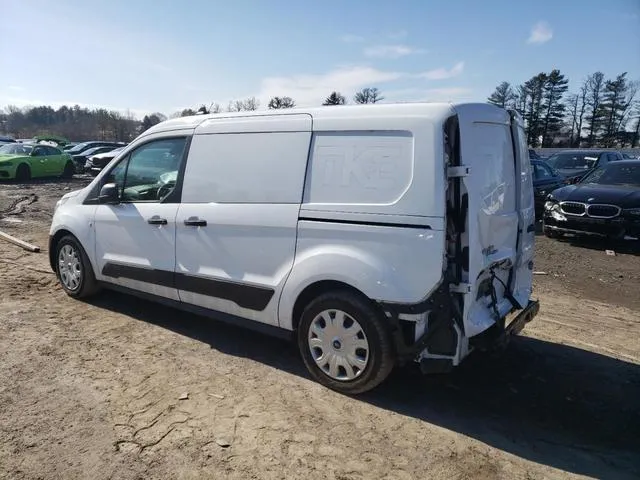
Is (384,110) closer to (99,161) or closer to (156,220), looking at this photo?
(156,220)

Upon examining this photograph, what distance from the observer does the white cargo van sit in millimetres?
3234

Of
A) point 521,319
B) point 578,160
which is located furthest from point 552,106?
point 521,319

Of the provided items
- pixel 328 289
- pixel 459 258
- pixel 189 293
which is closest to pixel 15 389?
pixel 189 293

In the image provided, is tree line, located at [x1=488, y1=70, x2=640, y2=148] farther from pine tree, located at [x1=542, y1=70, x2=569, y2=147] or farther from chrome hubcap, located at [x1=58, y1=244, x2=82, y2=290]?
chrome hubcap, located at [x1=58, y1=244, x2=82, y2=290]

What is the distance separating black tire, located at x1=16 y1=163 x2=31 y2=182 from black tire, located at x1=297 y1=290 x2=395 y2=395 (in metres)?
21.7

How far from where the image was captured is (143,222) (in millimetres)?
4770

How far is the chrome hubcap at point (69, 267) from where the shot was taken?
559cm

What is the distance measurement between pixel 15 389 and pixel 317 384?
2.20 metres

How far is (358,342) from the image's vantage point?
3.52 metres

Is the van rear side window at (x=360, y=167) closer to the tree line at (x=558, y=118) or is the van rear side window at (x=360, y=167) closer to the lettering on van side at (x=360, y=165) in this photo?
the lettering on van side at (x=360, y=165)

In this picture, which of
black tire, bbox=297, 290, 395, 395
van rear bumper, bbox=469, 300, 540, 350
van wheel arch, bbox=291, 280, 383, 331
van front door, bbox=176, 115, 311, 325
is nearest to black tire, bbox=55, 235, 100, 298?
van front door, bbox=176, 115, 311, 325

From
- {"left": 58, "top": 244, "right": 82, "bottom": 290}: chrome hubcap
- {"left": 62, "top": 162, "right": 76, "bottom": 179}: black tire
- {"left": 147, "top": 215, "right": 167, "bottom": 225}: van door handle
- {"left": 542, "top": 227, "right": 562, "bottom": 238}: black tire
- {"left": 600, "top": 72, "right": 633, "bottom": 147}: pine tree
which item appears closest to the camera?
{"left": 147, "top": 215, "right": 167, "bottom": 225}: van door handle

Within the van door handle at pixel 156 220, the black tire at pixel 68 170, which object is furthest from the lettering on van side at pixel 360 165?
the black tire at pixel 68 170

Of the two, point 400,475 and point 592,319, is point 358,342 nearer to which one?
point 400,475
